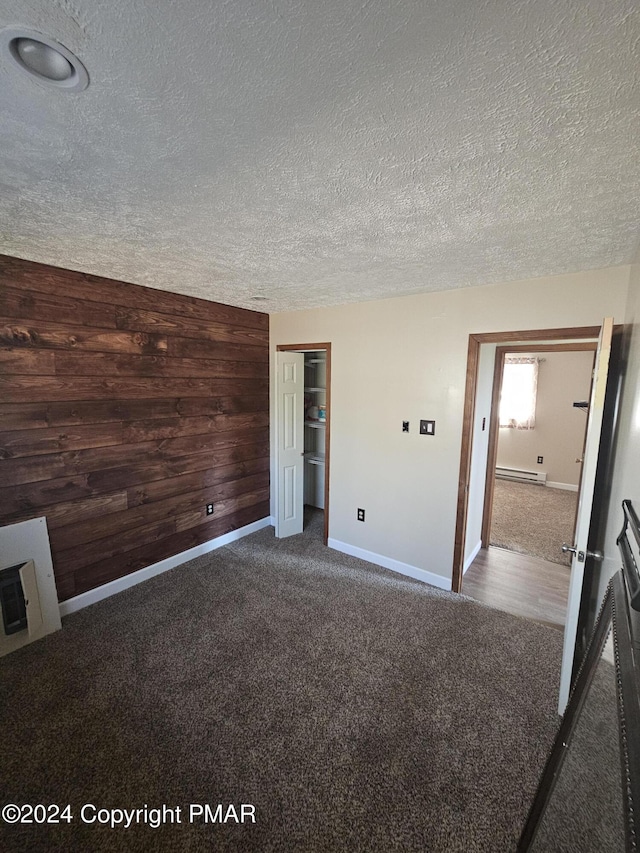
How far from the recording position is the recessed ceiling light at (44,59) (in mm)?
692

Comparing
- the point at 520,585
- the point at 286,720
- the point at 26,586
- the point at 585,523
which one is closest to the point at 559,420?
the point at 520,585

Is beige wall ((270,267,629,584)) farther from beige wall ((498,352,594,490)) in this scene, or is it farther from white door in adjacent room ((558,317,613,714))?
beige wall ((498,352,594,490))

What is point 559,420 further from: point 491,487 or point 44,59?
point 44,59

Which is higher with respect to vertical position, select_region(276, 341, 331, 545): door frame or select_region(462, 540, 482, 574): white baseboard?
select_region(276, 341, 331, 545): door frame

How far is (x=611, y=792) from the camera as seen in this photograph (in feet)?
2.74

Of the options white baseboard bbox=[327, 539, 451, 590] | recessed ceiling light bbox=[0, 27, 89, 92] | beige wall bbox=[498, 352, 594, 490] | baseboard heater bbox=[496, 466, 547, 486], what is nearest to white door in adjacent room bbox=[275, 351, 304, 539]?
white baseboard bbox=[327, 539, 451, 590]

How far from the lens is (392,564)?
3205 millimetres

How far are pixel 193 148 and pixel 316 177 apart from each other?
0.40m

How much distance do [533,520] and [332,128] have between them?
4844 mm

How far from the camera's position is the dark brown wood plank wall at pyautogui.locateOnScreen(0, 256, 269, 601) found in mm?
2223

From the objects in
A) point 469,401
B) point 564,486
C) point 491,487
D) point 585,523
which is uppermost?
point 469,401

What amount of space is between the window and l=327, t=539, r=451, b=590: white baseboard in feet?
13.5

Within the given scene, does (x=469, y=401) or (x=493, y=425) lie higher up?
(x=469, y=401)

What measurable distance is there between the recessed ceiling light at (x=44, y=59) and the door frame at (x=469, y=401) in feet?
8.22
